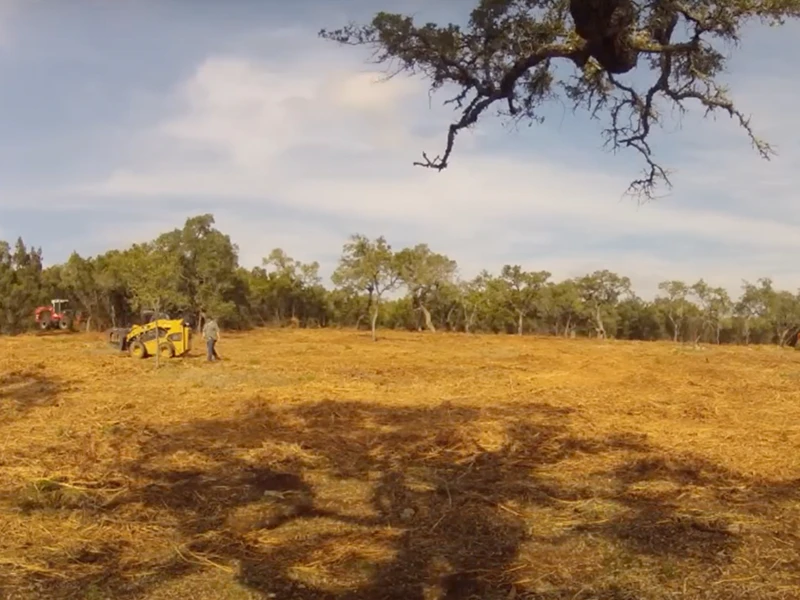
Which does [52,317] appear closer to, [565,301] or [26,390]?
[26,390]

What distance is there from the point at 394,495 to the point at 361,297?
46.6 m

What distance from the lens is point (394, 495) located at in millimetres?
6316

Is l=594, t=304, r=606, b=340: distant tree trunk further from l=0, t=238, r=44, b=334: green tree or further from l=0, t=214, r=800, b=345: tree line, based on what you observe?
l=0, t=238, r=44, b=334: green tree

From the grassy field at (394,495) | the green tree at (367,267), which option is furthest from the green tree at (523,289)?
the grassy field at (394,495)

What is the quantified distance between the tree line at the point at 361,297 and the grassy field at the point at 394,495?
2139 cm

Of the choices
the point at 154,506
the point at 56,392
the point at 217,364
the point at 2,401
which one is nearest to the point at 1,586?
the point at 154,506

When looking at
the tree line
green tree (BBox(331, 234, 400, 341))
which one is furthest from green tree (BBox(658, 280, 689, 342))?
green tree (BBox(331, 234, 400, 341))

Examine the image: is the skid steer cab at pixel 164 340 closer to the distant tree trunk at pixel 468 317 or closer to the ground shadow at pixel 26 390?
the ground shadow at pixel 26 390

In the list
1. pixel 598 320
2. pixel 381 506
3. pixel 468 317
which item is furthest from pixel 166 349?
pixel 598 320

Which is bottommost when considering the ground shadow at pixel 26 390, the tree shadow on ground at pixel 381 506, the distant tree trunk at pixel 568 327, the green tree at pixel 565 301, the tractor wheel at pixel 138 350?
the ground shadow at pixel 26 390

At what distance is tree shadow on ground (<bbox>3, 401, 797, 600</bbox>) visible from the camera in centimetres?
441

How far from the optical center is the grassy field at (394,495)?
4.41m

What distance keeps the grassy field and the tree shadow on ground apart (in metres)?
0.02

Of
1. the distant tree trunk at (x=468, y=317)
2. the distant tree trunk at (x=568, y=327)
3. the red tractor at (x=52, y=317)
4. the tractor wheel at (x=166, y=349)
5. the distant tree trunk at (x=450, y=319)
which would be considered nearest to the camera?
the tractor wheel at (x=166, y=349)
